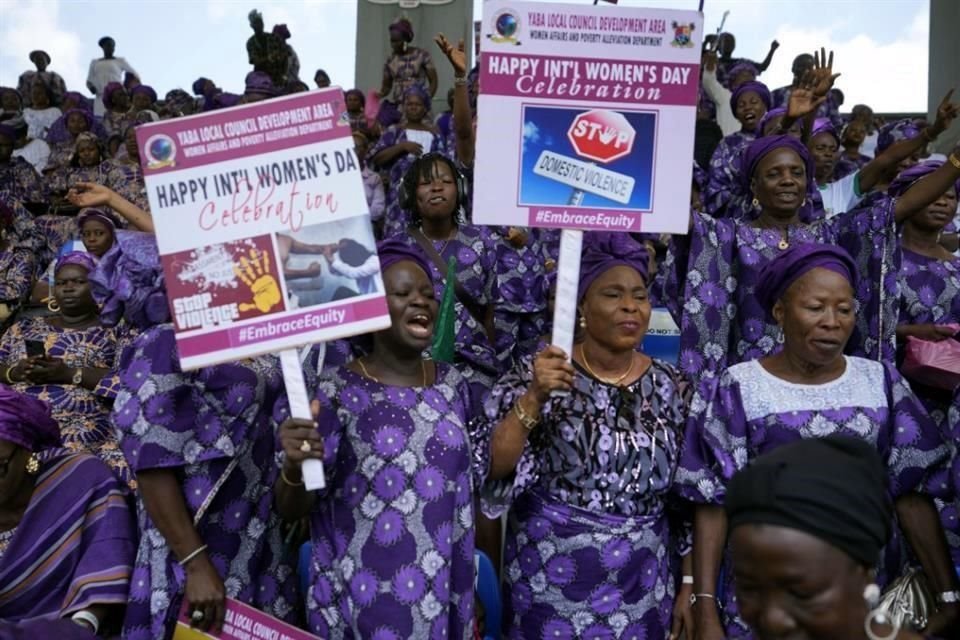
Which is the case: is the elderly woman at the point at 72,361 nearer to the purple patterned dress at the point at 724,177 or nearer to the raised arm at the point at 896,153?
the purple patterned dress at the point at 724,177

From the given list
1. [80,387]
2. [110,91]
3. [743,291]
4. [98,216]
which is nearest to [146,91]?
[110,91]

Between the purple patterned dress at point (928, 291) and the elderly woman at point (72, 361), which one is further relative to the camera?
the elderly woman at point (72, 361)

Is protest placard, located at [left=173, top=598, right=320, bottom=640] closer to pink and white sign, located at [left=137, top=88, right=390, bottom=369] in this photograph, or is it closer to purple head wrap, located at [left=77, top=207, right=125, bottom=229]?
pink and white sign, located at [left=137, top=88, right=390, bottom=369]

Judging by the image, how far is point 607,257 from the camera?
138 inches

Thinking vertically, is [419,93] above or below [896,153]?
above

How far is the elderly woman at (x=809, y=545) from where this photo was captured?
1890 millimetres

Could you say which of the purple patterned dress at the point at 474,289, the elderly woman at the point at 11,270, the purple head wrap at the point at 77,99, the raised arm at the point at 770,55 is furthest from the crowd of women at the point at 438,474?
the purple head wrap at the point at 77,99

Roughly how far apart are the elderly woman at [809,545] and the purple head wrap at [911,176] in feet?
9.63

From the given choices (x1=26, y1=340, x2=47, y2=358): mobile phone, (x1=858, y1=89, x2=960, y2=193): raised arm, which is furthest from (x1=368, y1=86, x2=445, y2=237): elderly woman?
(x1=26, y1=340, x2=47, y2=358): mobile phone

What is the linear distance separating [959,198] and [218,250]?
3.88 m

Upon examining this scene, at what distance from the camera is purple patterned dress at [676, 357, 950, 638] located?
3.20 metres

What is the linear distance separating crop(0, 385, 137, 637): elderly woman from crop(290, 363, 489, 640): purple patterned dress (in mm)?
818

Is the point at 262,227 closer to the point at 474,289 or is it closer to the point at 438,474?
the point at 438,474

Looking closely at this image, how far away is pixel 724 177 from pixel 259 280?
4044 millimetres
